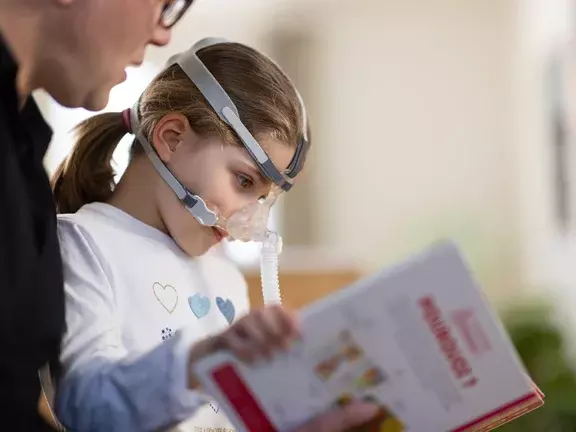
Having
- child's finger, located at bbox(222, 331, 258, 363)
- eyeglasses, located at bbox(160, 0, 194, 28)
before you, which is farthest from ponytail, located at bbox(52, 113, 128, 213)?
child's finger, located at bbox(222, 331, 258, 363)

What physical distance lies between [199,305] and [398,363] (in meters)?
0.37

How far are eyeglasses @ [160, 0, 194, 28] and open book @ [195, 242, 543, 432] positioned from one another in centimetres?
35

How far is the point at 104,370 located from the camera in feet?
2.58

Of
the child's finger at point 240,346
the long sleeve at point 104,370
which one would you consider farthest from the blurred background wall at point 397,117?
the child's finger at point 240,346

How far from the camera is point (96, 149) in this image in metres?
1.05

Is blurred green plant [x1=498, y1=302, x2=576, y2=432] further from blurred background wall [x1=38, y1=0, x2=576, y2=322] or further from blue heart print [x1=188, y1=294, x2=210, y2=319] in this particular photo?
blue heart print [x1=188, y1=294, x2=210, y2=319]

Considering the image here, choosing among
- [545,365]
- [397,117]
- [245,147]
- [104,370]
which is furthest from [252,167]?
[397,117]

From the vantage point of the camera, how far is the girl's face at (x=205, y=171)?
0.98m

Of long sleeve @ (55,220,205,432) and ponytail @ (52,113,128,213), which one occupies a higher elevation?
ponytail @ (52,113,128,213)

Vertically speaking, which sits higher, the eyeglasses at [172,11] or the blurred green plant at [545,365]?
the eyeglasses at [172,11]

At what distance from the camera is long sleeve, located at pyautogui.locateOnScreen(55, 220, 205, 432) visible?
75 cm

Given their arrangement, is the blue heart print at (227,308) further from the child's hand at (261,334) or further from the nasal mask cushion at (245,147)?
the child's hand at (261,334)

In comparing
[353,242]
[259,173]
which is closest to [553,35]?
[353,242]

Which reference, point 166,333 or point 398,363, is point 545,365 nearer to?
point 166,333
